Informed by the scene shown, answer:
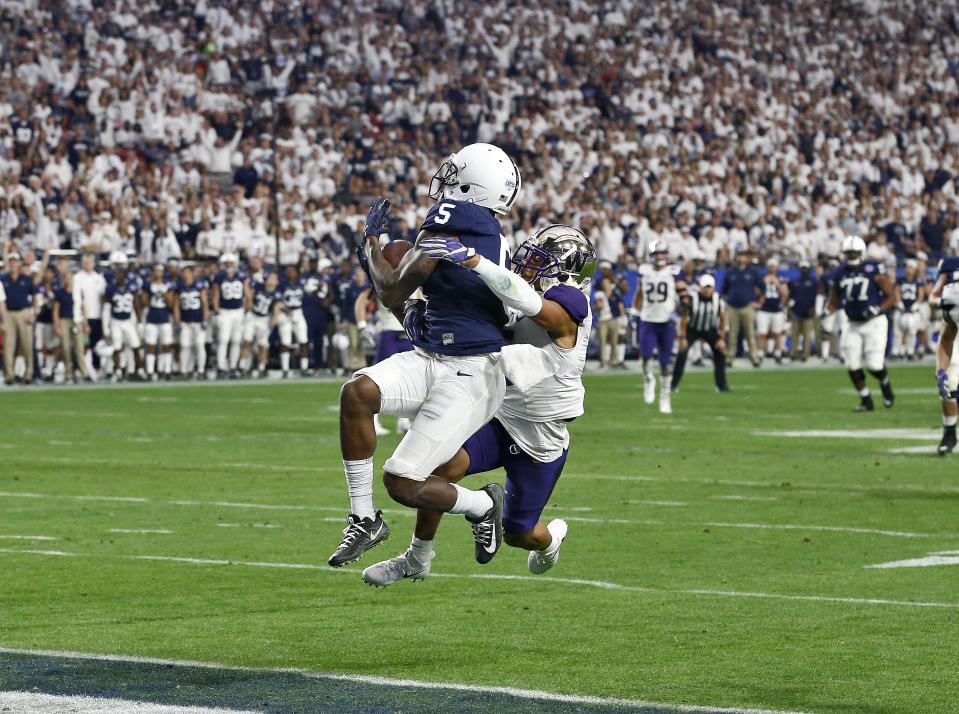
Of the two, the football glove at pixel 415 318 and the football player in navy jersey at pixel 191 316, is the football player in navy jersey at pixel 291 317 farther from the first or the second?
the football glove at pixel 415 318

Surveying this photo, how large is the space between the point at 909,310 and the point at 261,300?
528 inches

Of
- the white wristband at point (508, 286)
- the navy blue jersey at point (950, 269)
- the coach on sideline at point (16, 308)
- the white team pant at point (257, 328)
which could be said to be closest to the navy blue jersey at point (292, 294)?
the white team pant at point (257, 328)

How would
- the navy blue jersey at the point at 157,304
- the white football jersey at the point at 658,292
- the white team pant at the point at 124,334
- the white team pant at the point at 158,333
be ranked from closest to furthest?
the white football jersey at the point at 658,292, the white team pant at the point at 124,334, the navy blue jersey at the point at 157,304, the white team pant at the point at 158,333

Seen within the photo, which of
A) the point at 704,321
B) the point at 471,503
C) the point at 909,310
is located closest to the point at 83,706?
the point at 471,503

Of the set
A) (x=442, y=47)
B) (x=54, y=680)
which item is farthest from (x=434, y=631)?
(x=442, y=47)

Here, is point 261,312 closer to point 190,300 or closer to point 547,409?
point 190,300

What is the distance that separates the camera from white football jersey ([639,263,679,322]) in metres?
19.6

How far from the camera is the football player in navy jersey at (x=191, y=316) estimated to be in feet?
83.5

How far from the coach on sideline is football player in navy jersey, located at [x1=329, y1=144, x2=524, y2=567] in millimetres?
18223

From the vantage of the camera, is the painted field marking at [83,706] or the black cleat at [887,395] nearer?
the painted field marking at [83,706]

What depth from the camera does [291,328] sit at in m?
27.0

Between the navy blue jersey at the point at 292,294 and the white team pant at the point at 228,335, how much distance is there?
0.82m

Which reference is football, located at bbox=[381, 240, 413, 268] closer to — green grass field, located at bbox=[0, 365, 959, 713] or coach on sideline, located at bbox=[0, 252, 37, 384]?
green grass field, located at bbox=[0, 365, 959, 713]

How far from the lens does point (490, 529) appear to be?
6309 millimetres
